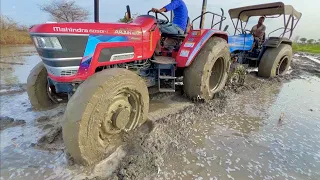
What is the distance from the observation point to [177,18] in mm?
4535

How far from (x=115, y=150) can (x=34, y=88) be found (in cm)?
186

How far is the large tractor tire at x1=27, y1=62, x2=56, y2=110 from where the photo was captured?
12.3ft

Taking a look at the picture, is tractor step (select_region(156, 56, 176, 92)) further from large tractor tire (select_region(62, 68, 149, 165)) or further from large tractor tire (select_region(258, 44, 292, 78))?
large tractor tire (select_region(258, 44, 292, 78))

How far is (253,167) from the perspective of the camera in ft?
8.93

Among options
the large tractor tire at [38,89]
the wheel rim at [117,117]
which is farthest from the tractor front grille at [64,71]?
the large tractor tire at [38,89]

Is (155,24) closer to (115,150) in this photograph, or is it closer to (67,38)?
(67,38)

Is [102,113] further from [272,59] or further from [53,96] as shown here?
[272,59]

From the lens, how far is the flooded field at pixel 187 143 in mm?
2510

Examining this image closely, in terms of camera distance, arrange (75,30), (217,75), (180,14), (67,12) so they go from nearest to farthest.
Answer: (75,30), (180,14), (217,75), (67,12)

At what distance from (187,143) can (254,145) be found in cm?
91

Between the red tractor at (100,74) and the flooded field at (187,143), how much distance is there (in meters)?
0.26

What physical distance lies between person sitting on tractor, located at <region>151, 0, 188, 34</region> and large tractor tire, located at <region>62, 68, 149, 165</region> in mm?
1583

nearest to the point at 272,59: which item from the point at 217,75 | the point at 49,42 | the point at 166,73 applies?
the point at 217,75

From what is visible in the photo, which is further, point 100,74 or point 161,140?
point 161,140
